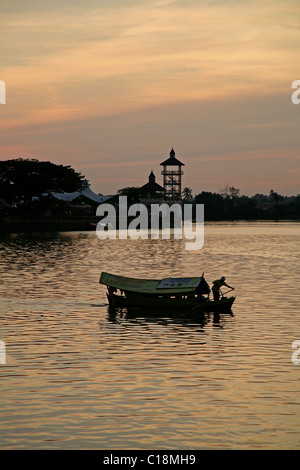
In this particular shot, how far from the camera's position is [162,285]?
3688 cm

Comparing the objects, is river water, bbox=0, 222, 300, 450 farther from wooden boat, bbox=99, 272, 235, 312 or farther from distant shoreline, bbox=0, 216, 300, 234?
distant shoreline, bbox=0, 216, 300, 234

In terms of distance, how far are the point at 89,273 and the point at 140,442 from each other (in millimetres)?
44175

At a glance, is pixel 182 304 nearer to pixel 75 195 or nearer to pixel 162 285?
pixel 162 285

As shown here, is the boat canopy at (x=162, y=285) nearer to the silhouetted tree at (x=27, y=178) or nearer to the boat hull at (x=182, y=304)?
the boat hull at (x=182, y=304)

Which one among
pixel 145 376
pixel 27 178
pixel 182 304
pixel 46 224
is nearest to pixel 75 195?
pixel 27 178

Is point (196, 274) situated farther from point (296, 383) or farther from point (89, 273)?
point (296, 383)

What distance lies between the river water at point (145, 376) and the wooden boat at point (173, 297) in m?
0.94

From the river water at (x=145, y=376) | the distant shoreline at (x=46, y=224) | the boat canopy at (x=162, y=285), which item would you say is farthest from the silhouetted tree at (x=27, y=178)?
the boat canopy at (x=162, y=285)

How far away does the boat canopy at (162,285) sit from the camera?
35.9m

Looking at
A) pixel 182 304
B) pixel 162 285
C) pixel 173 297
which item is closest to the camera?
pixel 182 304

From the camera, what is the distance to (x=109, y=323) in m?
33.1

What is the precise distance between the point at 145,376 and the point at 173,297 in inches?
603
